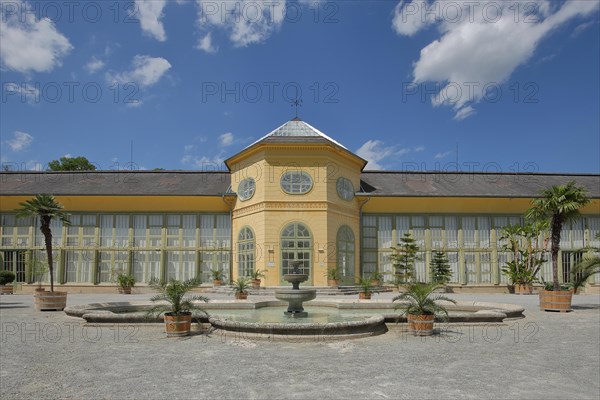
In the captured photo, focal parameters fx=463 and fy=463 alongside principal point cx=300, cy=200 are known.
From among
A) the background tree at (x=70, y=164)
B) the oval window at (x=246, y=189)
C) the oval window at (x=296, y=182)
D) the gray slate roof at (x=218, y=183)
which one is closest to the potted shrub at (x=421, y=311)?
the oval window at (x=296, y=182)

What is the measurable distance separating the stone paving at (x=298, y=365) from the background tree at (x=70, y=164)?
36.9 meters

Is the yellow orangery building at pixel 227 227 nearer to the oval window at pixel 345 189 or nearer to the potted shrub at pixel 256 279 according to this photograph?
the oval window at pixel 345 189

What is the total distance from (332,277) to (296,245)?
228 cm

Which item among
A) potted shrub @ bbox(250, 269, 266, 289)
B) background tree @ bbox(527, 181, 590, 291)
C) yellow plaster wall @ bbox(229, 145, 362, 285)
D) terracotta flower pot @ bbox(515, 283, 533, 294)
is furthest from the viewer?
terracotta flower pot @ bbox(515, 283, 533, 294)

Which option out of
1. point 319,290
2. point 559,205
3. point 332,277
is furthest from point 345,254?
point 559,205

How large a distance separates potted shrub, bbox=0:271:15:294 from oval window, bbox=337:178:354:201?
17174 millimetres

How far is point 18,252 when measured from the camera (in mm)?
25562

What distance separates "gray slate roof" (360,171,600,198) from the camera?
25391 millimetres

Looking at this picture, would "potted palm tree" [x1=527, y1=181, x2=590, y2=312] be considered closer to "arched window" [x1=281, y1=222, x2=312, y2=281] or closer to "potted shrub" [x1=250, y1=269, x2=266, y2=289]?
"arched window" [x1=281, y1=222, x2=312, y2=281]

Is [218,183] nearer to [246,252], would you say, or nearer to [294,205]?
[246,252]

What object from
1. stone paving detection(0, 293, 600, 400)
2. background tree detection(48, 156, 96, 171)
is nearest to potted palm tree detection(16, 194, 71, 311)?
stone paving detection(0, 293, 600, 400)

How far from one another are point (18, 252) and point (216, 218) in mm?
11106

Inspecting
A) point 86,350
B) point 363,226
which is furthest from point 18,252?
point 86,350

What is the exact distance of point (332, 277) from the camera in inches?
860
